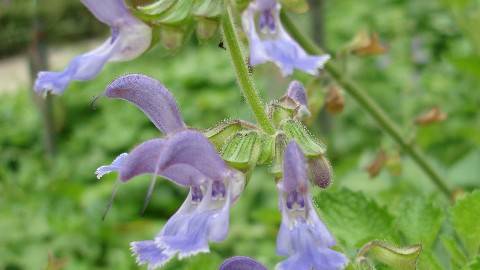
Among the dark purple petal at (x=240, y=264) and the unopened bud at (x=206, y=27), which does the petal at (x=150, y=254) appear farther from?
the unopened bud at (x=206, y=27)

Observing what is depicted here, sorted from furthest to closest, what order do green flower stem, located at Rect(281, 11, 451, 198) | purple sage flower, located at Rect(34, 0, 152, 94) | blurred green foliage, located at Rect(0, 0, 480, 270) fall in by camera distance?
1. green flower stem, located at Rect(281, 11, 451, 198)
2. blurred green foliage, located at Rect(0, 0, 480, 270)
3. purple sage flower, located at Rect(34, 0, 152, 94)

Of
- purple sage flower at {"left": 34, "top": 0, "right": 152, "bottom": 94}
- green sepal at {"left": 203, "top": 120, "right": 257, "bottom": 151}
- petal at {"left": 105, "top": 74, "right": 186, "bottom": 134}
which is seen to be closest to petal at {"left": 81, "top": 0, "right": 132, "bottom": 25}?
purple sage flower at {"left": 34, "top": 0, "right": 152, "bottom": 94}

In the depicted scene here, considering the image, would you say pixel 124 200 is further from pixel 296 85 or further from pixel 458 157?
pixel 296 85

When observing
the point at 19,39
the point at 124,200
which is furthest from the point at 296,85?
the point at 19,39

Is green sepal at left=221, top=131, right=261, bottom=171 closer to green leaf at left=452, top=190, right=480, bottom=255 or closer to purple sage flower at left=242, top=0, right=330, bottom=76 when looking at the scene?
purple sage flower at left=242, top=0, right=330, bottom=76

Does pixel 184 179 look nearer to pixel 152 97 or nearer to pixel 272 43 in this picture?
pixel 152 97

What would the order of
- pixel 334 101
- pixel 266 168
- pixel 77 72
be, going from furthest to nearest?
pixel 266 168 → pixel 334 101 → pixel 77 72

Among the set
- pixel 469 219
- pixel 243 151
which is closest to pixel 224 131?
pixel 243 151
